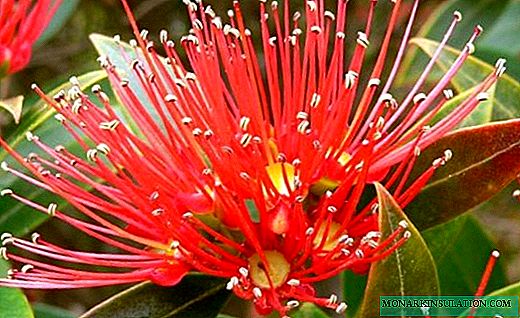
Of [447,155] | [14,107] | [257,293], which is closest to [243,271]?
[257,293]

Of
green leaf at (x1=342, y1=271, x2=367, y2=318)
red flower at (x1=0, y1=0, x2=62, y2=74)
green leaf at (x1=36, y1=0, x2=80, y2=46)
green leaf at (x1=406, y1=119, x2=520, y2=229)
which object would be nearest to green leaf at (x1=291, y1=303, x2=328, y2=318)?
green leaf at (x1=342, y1=271, x2=367, y2=318)

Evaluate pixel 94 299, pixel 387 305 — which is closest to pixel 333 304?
pixel 387 305

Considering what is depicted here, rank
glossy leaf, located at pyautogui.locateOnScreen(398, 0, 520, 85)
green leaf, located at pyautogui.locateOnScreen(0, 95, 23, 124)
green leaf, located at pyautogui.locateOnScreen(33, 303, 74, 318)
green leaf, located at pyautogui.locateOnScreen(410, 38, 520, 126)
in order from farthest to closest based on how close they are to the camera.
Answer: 1. glossy leaf, located at pyautogui.locateOnScreen(398, 0, 520, 85)
2. green leaf, located at pyautogui.locateOnScreen(33, 303, 74, 318)
3. green leaf, located at pyautogui.locateOnScreen(410, 38, 520, 126)
4. green leaf, located at pyautogui.locateOnScreen(0, 95, 23, 124)

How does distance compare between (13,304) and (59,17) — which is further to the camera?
(59,17)

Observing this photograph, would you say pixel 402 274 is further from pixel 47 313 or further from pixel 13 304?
pixel 47 313

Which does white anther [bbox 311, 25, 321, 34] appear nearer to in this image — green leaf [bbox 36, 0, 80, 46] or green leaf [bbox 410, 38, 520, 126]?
green leaf [bbox 410, 38, 520, 126]

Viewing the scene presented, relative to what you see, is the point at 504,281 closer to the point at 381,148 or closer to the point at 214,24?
the point at 381,148

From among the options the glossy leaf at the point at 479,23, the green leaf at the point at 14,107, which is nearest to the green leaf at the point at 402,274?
the green leaf at the point at 14,107

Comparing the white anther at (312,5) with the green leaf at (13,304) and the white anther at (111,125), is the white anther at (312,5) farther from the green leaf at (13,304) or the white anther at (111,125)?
the green leaf at (13,304)
